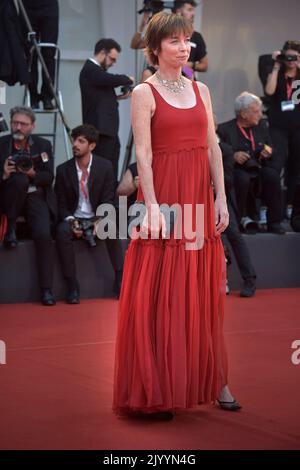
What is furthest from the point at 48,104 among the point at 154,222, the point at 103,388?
the point at 154,222

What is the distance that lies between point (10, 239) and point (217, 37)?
416cm

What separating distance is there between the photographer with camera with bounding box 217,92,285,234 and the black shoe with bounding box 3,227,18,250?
1963 mm

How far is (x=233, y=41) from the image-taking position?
410 inches

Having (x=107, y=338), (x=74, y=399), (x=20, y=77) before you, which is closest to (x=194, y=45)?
(x=20, y=77)

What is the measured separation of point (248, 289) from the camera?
7.56 metres

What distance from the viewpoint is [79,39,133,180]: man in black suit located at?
26.8 feet

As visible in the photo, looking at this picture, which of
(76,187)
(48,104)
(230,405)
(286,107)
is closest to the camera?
(230,405)

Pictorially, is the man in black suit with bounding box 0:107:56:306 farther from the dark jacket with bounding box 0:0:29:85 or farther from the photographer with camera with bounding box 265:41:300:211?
the photographer with camera with bounding box 265:41:300:211

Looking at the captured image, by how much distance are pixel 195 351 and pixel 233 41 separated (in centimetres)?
688

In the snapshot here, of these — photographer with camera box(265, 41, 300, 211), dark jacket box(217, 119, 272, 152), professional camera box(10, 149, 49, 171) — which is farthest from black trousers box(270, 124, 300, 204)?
professional camera box(10, 149, 49, 171)

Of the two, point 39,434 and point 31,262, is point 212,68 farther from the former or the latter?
point 39,434

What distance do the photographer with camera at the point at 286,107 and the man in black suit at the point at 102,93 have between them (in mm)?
1476

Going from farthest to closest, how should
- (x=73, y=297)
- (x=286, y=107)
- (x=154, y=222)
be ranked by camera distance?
1. (x=286, y=107)
2. (x=73, y=297)
3. (x=154, y=222)

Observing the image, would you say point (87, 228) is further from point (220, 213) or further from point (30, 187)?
point (220, 213)
